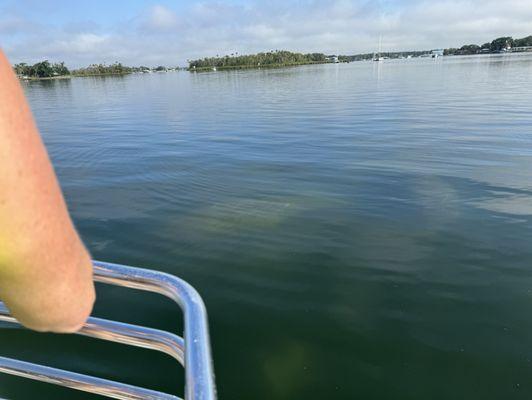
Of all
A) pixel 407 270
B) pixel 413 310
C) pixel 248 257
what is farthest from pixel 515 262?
pixel 248 257

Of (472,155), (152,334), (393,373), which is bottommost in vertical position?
(393,373)

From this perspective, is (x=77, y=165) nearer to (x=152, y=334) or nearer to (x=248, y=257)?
(x=248, y=257)

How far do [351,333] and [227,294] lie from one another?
6.77 feet

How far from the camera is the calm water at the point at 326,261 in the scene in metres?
4.96

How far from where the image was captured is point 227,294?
6.56 metres

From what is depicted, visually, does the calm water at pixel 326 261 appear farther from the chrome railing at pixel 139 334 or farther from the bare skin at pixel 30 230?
the bare skin at pixel 30 230

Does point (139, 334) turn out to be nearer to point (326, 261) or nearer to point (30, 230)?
point (30, 230)

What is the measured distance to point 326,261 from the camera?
7266 mm

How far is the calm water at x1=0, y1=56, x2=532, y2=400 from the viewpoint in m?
4.96

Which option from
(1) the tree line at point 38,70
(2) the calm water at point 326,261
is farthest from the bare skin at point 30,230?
(1) the tree line at point 38,70

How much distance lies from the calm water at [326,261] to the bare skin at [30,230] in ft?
13.8

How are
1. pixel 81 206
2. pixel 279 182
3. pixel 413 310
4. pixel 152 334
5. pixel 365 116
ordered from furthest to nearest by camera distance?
1. pixel 365 116
2. pixel 279 182
3. pixel 81 206
4. pixel 413 310
5. pixel 152 334

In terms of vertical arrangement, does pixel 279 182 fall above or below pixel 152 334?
below

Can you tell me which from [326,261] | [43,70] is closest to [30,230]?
[326,261]
